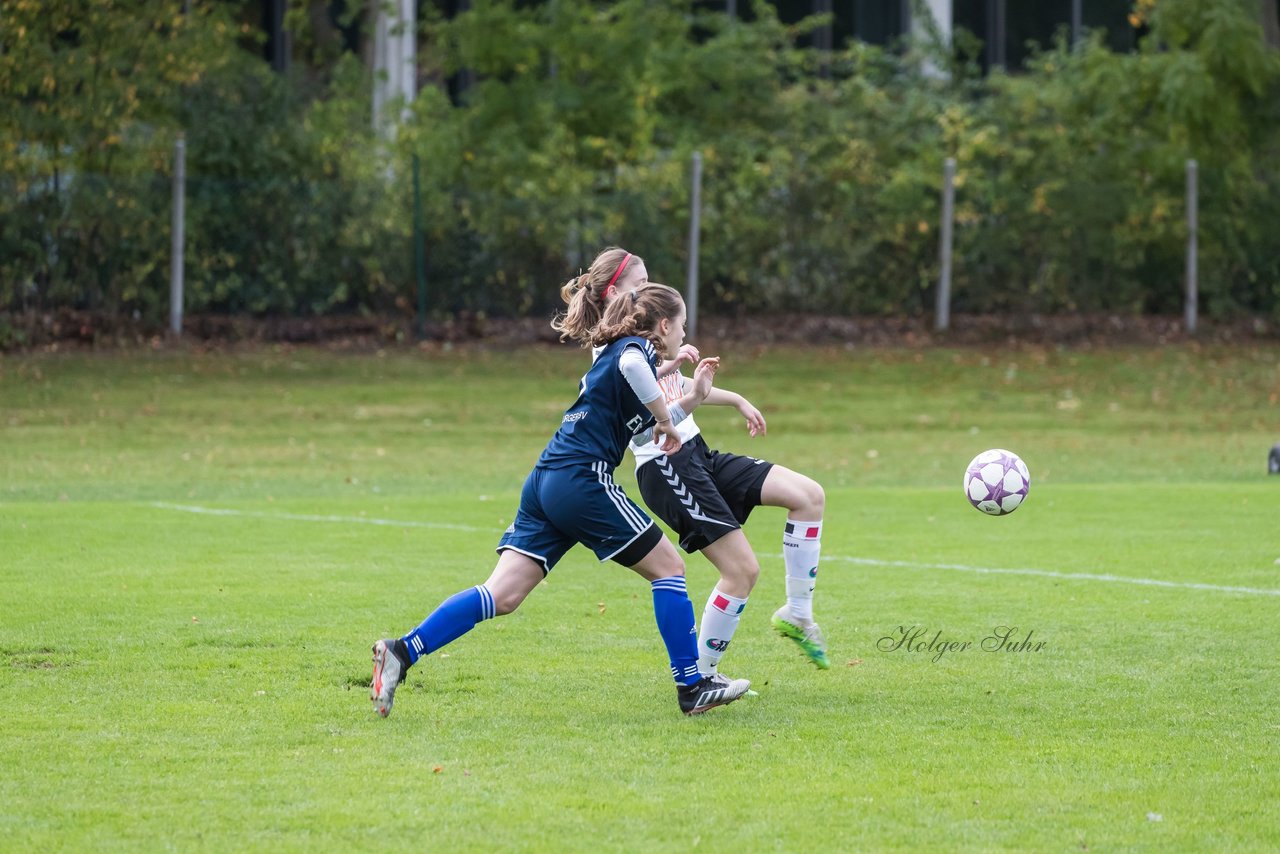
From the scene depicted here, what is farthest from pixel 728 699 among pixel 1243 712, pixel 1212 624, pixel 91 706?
pixel 1212 624

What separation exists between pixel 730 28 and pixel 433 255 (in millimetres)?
7098

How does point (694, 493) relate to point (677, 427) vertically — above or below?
below

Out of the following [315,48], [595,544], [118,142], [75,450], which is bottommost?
[75,450]

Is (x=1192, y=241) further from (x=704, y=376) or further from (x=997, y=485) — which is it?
(x=704, y=376)

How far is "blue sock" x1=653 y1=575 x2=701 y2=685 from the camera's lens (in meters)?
6.17

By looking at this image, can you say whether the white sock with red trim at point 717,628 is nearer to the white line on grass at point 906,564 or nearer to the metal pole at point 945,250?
the white line on grass at point 906,564

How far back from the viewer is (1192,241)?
24969 millimetres

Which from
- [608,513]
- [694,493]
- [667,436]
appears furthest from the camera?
[694,493]

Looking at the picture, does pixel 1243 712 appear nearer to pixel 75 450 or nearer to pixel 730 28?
pixel 75 450

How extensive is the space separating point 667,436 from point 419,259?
17490 mm

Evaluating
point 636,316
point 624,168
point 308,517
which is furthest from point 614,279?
point 624,168

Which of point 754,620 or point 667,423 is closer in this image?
point 667,423

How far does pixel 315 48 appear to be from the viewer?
29.1 metres
